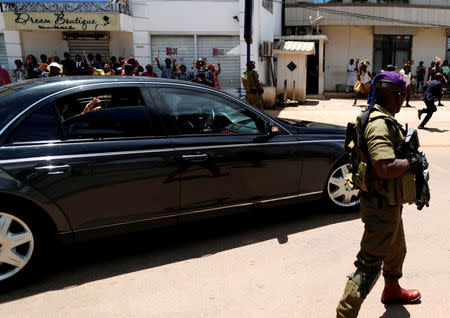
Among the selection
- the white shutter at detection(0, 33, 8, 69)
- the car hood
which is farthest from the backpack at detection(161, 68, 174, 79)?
the car hood

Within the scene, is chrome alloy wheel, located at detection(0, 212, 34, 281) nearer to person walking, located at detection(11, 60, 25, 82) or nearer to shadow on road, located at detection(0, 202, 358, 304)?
shadow on road, located at detection(0, 202, 358, 304)

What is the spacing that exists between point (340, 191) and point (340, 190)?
1 cm

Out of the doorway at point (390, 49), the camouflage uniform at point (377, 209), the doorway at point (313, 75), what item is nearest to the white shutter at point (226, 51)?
the doorway at point (313, 75)

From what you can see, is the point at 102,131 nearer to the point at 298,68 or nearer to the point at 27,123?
the point at 27,123

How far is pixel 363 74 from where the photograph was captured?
15.4 m

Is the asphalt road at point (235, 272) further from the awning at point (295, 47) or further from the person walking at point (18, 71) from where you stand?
the awning at point (295, 47)

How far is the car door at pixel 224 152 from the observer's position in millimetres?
3564

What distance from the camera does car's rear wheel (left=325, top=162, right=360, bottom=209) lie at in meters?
4.39

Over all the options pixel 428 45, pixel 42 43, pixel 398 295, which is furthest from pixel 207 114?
pixel 428 45

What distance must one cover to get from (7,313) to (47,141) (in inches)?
49.7

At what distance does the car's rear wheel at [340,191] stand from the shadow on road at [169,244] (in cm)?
13

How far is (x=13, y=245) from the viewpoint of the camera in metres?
3.01

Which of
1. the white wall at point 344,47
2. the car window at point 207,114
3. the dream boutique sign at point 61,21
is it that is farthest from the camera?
the white wall at point 344,47

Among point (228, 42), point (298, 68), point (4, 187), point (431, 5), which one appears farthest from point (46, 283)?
point (431, 5)
